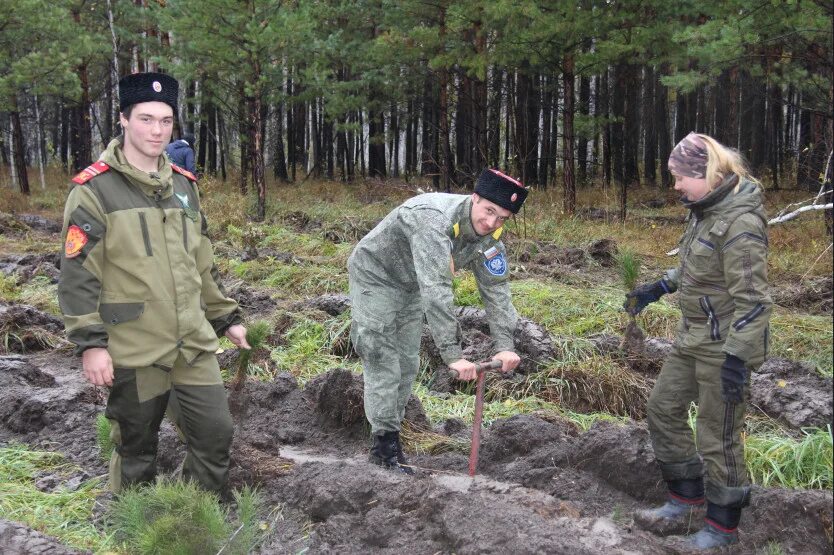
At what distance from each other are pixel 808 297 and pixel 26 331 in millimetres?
7772

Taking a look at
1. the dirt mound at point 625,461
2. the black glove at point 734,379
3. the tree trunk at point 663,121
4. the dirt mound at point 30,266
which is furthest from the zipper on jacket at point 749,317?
the tree trunk at point 663,121

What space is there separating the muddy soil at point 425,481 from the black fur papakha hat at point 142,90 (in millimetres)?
1878

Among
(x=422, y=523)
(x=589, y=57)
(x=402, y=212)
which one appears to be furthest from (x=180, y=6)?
(x=422, y=523)

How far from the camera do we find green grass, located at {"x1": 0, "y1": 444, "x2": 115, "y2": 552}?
355 cm

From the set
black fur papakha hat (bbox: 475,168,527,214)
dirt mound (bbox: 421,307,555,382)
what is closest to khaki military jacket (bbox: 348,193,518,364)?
black fur papakha hat (bbox: 475,168,527,214)

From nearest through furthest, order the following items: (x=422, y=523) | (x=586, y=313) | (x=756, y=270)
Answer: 1. (x=756, y=270)
2. (x=422, y=523)
3. (x=586, y=313)

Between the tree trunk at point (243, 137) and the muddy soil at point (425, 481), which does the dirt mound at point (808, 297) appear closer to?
the muddy soil at point (425, 481)

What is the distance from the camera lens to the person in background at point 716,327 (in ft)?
10.6

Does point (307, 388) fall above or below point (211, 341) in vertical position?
below

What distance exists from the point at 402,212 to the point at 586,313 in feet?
13.6

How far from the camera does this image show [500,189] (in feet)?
12.6

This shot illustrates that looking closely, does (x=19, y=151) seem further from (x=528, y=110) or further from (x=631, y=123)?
(x=631, y=123)

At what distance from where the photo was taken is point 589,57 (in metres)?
16.3

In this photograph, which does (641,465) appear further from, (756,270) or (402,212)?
(402,212)
